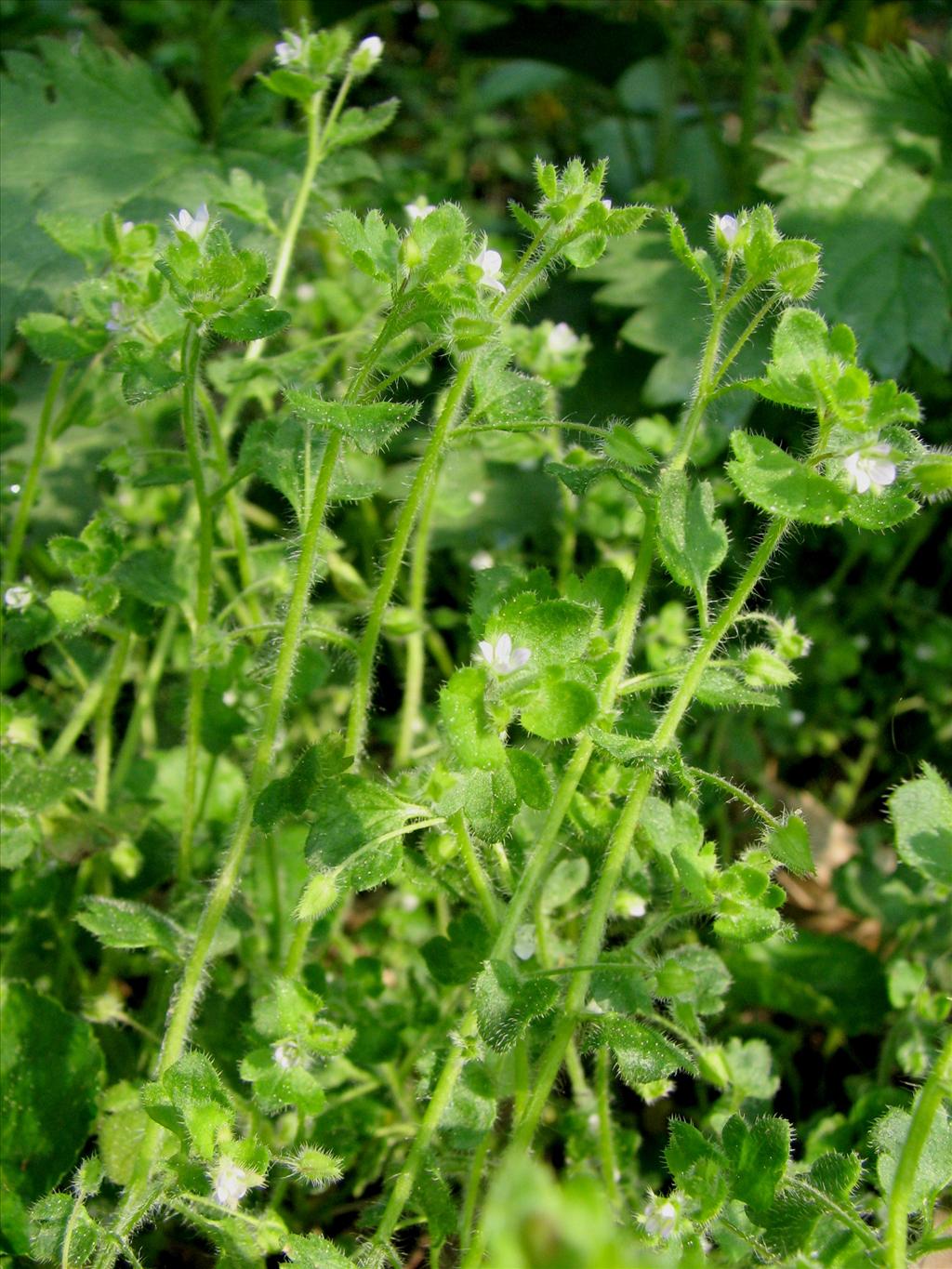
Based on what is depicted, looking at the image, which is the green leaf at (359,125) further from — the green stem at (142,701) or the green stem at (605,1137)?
the green stem at (605,1137)

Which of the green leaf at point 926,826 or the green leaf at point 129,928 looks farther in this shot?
the green leaf at point 129,928

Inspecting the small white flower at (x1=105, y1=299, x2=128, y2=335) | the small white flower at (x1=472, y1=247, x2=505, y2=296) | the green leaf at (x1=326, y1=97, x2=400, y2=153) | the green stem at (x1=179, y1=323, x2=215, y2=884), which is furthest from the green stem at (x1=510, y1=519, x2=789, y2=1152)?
the green leaf at (x1=326, y1=97, x2=400, y2=153)

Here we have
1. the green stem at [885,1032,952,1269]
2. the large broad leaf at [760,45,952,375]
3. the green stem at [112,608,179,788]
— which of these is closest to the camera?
the green stem at [885,1032,952,1269]

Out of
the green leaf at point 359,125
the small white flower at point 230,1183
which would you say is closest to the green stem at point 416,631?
the green leaf at point 359,125

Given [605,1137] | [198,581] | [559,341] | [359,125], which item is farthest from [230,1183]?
[359,125]

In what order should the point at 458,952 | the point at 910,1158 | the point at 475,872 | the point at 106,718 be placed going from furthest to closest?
the point at 106,718 → the point at 458,952 → the point at 475,872 → the point at 910,1158

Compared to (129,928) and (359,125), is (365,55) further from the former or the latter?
(129,928)

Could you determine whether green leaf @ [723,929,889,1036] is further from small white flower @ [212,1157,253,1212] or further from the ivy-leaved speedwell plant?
small white flower @ [212,1157,253,1212]
